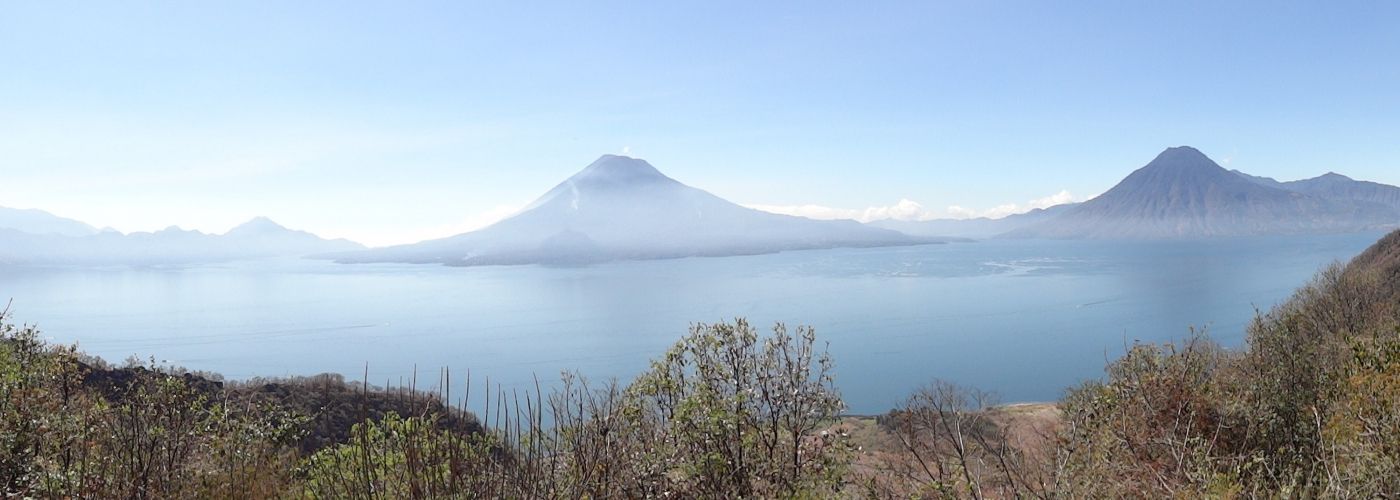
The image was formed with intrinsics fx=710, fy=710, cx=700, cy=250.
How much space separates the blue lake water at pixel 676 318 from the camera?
6166cm

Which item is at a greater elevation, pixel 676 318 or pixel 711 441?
pixel 711 441

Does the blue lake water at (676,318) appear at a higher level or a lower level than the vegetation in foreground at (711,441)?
lower

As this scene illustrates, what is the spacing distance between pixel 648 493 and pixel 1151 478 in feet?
25.1

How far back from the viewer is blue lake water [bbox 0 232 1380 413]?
6166 centimetres

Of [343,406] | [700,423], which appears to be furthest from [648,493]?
[343,406]

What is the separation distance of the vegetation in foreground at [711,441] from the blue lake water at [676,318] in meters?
29.6

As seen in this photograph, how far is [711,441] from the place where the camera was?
8625 mm

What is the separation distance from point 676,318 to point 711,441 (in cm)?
8131

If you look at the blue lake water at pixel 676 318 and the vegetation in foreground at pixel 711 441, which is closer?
the vegetation in foreground at pixel 711 441

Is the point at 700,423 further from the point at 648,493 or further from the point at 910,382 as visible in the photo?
the point at 910,382

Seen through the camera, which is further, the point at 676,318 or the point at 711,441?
the point at 676,318

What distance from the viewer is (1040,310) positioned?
83812 mm

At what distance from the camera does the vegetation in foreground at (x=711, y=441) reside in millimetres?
6102

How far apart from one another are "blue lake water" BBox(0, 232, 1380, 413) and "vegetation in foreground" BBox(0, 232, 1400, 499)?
2957 centimetres
